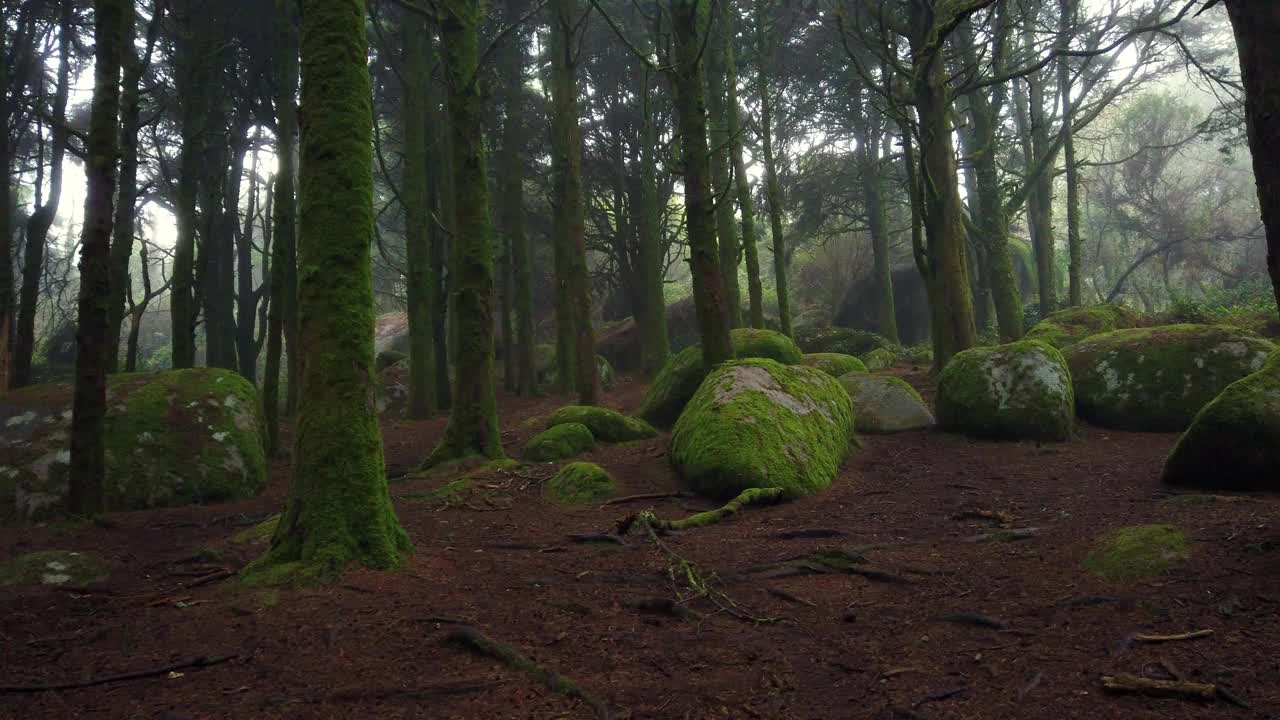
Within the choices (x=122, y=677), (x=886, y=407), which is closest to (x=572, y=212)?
(x=886, y=407)

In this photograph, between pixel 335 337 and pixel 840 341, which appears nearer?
pixel 335 337

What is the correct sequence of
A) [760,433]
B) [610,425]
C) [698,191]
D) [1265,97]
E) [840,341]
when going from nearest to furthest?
[1265,97] → [760,433] → [698,191] → [610,425] → [840,341]

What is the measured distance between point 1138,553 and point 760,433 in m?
3.50

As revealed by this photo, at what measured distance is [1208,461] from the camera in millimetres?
5852

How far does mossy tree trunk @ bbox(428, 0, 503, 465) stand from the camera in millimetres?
8570

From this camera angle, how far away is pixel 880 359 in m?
18.3

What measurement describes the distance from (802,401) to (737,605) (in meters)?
4.29

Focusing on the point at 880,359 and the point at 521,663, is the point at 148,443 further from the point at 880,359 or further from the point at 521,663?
the point at 880,359

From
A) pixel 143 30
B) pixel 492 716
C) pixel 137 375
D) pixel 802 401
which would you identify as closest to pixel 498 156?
pixel 143 30

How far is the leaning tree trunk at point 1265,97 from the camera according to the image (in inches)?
141

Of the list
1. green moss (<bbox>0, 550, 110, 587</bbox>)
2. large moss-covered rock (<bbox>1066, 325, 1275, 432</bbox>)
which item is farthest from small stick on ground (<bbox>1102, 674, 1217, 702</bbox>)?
large moss-covered rock (<bbox>1066, 325, 1275, 432</bbox>)

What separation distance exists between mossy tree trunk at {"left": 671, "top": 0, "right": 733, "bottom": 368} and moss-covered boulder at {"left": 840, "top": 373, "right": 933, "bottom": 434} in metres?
2.21

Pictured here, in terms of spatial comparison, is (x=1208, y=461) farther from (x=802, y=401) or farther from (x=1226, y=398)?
(x=802, y=401)

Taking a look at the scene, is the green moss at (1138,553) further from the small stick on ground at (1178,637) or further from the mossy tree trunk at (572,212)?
the mossy tree trunk at (572,212)
